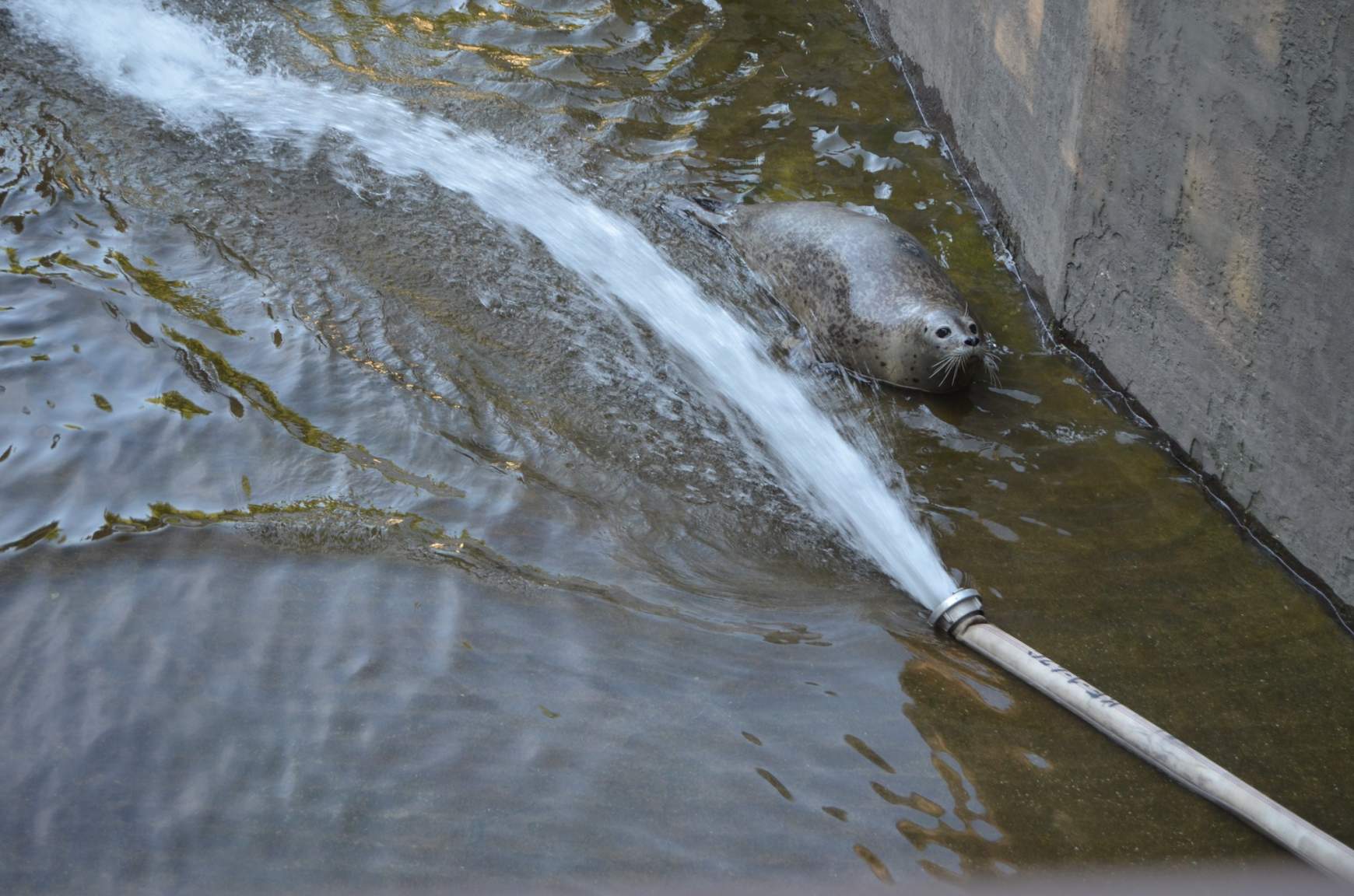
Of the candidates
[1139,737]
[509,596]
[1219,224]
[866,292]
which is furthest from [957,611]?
[866,292]

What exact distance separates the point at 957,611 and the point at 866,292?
7.06 feet

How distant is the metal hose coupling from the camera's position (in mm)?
3219

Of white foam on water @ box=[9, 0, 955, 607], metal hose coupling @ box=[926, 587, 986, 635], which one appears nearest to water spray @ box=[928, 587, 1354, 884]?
metal hose coupling @ box=[926, 587, 986, 635]

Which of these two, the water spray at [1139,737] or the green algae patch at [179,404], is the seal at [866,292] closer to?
the water spray at [1139,737]

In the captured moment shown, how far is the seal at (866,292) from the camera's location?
4648mm

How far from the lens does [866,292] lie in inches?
197

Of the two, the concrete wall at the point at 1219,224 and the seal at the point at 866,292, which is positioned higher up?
the concrete wall at the point at 1219,224

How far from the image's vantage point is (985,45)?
6.25 metres

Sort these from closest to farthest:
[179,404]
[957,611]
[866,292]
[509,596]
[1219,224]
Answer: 1. [957,611]
2. [509,596]
3. [1219,224]
4. [179,404]
5. [866,292]

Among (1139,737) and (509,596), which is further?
(509,596)

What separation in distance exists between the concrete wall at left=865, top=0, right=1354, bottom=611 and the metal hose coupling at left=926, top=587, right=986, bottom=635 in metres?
1.27

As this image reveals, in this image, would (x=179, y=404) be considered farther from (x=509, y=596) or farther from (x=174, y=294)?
(x=509, y=596)

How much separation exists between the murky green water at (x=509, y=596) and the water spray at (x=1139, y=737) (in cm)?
7

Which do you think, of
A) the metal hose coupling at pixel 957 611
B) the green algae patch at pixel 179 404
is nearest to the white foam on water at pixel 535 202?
the metal hose coupling at pixel 957 611
